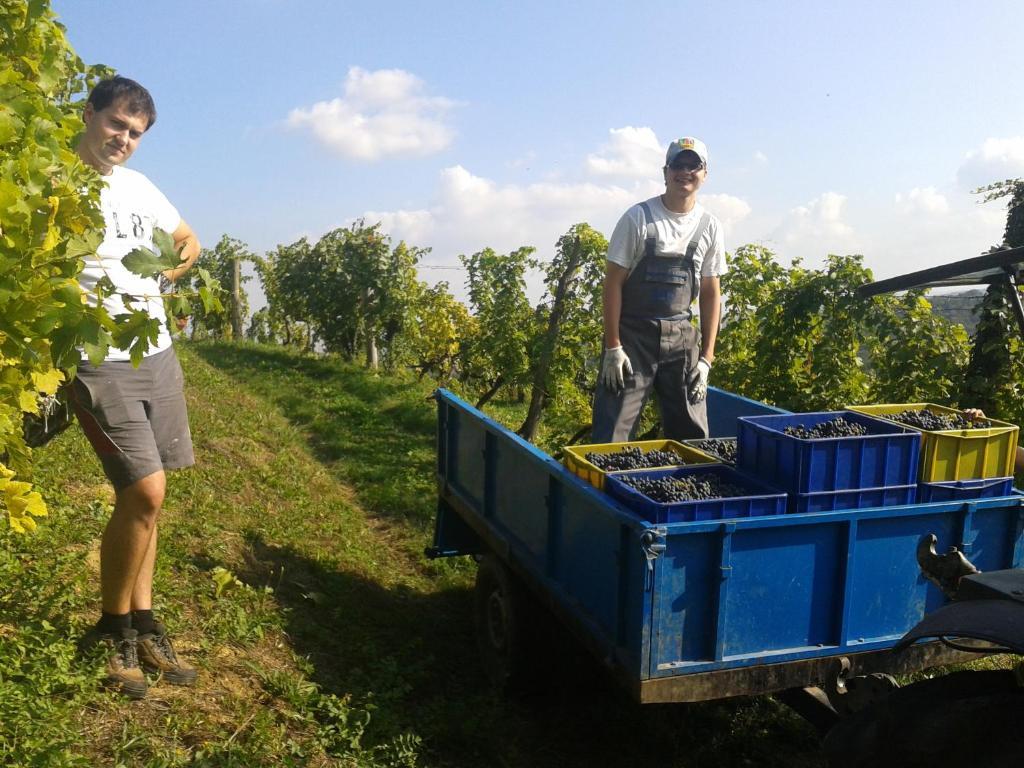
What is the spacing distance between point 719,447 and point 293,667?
2184 millimetres

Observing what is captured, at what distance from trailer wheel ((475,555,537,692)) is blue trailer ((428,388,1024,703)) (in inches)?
17.2

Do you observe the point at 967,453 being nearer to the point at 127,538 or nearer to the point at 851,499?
the point at 851,499

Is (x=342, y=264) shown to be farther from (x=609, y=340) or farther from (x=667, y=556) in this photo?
(x=667, y=556)

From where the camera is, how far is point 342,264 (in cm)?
1795

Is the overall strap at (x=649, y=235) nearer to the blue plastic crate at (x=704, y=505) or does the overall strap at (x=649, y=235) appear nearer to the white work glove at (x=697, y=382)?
the white work glove at (x=697, y=382)

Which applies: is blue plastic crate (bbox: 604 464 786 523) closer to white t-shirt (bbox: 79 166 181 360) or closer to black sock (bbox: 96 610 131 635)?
white t-shirt (bbox: 79 166 181 360)

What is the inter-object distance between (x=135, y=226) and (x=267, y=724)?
76.4 inches

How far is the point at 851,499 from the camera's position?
3268mm

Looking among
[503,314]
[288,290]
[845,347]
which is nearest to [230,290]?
[288,290]

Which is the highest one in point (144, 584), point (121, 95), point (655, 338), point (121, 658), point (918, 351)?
point (121, 95)

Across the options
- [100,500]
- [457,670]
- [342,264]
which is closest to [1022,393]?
[457,670]

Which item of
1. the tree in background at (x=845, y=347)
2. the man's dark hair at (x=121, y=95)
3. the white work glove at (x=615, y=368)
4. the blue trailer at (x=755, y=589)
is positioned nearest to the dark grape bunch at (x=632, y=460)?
the blue trailer at (x=755, y=589)

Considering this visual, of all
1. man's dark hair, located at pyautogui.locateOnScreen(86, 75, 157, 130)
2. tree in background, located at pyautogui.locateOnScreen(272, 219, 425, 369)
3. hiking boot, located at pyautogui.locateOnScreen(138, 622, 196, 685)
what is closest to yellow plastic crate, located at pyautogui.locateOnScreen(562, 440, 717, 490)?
hiking boot, located at pyautogui.locateOnScreen(138, 622, 196, 685)

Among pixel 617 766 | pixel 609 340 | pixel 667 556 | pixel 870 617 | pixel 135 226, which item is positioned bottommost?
pixel 617 766
